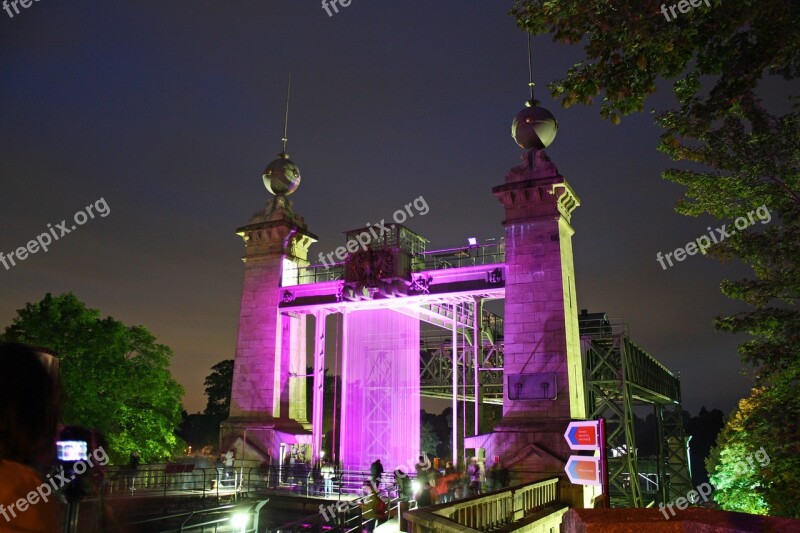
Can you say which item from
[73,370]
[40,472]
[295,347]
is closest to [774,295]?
[40,472]

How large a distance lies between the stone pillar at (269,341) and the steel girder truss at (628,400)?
13545mm

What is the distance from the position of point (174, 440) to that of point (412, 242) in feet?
57.8

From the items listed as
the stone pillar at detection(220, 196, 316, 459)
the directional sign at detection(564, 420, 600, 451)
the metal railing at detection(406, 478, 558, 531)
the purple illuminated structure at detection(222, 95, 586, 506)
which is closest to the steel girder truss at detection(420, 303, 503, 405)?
the purple illuminated structure at detection(222, 95, 586, 506)

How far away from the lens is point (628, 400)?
1074 inches

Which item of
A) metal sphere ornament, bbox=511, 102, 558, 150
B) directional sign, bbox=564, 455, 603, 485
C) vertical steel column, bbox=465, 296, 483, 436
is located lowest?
directional sign, bbox=564, 455, 603, 485

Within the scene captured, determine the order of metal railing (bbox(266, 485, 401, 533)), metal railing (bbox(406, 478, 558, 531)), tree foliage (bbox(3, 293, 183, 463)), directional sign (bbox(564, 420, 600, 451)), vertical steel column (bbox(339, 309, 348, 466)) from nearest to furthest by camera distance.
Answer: metal railing (bbox(406, 478, 558, 531)) → directional sign (bbox(564, 420, 600, 451)) → metal railing (bbox(266, 485, 401, 533)) → vertical steel column (bbox(339, 309, 348, 466)) → tree foliage (bbox(3, 293, 183, 463))

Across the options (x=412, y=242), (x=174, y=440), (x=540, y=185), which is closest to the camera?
(x=540, y=185)

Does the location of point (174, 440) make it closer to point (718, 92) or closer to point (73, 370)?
point (73, 370)

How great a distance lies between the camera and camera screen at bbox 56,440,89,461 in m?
5.82

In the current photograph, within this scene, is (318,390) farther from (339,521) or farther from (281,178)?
(339,521)

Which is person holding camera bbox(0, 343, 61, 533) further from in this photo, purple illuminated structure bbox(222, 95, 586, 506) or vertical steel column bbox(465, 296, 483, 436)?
vertical steel column bbox(465, 296, 483, 436)

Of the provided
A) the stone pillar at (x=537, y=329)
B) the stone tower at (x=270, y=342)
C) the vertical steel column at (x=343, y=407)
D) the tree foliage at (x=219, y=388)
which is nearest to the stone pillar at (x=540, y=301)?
the stone pillar at (x=537, y=329)

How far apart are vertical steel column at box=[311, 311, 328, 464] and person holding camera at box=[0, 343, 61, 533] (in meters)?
26.3

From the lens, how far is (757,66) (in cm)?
750
